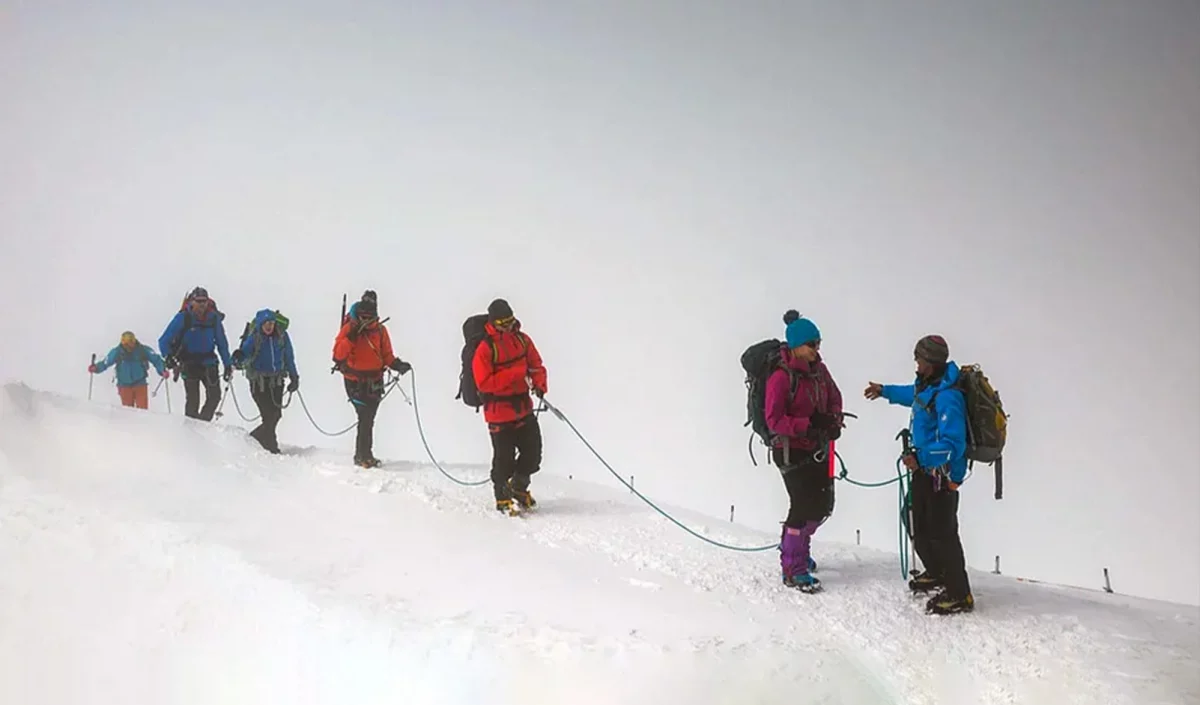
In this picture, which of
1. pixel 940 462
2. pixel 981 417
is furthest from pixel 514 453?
pixel 981 417

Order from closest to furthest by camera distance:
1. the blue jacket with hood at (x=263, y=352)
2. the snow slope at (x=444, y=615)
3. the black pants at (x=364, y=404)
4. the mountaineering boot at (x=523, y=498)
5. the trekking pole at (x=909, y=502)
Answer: the snow slope at (x=444, y=615) → the trekking pole at (x=909, y=502) → the mountaineering boot at (x=523, y=498) → the black pants at (x=364, y=404) → the blue jacket with hood at (x=263, y=352)

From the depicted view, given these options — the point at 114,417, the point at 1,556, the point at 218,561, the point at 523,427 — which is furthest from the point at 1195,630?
the point at 114,417

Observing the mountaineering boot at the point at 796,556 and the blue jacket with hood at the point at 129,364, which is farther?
the blue jacket with hood at the point at 129,364

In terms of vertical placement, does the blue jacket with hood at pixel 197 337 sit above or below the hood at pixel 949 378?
above

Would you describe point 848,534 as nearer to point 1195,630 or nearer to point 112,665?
point 1195,630

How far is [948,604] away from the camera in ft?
15.8

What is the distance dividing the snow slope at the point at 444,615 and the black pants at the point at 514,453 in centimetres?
51

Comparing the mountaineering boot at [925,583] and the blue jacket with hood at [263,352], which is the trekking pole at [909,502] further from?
the blue jacket with hood at [263,352]

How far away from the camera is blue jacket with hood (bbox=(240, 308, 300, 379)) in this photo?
855 centimetres

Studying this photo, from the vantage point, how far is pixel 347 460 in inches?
338

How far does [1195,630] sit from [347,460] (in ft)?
25.5

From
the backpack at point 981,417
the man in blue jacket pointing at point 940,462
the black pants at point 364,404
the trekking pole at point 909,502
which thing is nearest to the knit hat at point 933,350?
the man in blue jacket pointing at point 940,462

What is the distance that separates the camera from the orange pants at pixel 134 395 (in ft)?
34.5

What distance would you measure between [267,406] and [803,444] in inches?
243
